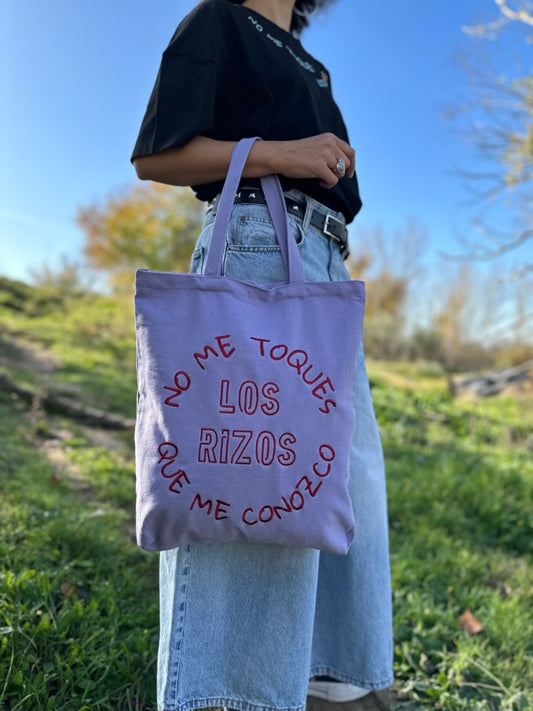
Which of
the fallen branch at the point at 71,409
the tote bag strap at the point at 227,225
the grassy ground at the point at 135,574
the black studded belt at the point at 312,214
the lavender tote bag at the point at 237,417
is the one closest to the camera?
the lavender tote bag at the point at 237,417

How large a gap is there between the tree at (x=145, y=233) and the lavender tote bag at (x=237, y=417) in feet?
39.7

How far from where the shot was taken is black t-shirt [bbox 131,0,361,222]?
1149 millimetres

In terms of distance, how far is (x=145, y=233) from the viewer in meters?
14.4

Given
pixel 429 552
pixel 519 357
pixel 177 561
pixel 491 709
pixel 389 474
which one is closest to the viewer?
pixel 177 561

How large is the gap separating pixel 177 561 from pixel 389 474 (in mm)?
2904

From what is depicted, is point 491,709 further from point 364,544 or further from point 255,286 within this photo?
point 255,286

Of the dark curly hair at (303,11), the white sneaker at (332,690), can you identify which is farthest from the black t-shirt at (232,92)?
the white sneaker at (332,690)

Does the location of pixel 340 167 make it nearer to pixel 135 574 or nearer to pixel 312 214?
pixel 312 214

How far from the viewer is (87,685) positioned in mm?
1416


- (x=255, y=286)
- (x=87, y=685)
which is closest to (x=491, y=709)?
(x=87, y=685)

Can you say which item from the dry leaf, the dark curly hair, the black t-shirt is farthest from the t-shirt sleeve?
the dry leaf

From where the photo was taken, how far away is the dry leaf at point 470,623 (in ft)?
6.73

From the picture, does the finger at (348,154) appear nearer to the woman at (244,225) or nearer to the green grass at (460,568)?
the woman at (244,225)

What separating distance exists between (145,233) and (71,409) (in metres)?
10.5
